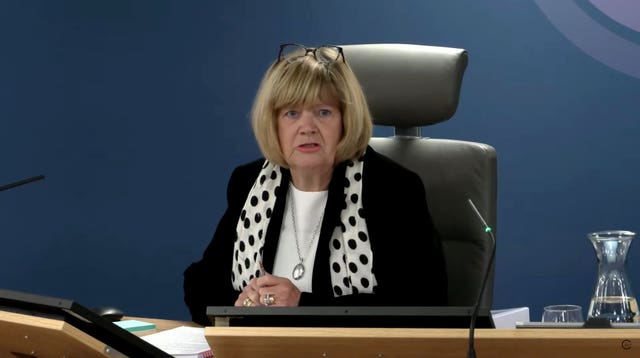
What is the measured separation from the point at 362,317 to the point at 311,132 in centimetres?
97

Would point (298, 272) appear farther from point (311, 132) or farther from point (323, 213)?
point (311, 132)

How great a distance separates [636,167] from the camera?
123 inches

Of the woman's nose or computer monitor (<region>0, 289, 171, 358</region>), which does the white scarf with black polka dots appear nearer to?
the woman's nose

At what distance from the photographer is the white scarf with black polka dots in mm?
2137

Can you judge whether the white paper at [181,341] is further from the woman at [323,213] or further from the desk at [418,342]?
the desk at [418,342]

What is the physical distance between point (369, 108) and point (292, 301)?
61cm

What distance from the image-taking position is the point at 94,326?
1.27 metres

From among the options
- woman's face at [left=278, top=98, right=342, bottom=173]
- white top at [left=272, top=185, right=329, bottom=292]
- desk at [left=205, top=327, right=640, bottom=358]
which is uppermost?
woman's face at [left=278, top=98, right=342, bottom=173]

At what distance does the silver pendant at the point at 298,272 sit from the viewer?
2.15m

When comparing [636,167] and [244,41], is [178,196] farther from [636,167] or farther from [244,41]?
[636,167]

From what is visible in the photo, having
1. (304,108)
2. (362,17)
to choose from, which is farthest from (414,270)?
(362,17)

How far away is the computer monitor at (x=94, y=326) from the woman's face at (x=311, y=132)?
3.13ft

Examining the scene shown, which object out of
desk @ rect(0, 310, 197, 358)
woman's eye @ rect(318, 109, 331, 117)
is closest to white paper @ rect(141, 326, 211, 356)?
desk @ rect(0, 310, 197, 358)

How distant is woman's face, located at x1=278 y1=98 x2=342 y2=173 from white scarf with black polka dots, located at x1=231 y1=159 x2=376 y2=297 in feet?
0.30
